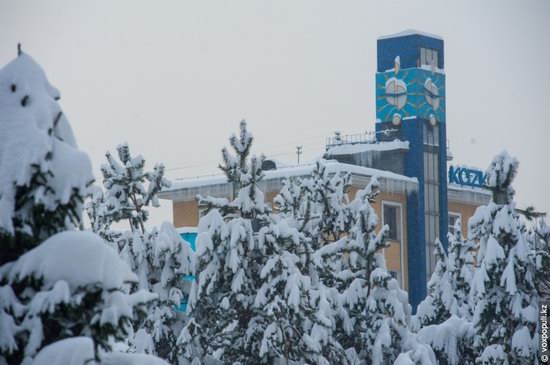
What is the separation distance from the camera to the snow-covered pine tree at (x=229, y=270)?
2838 cm

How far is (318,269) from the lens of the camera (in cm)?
3023

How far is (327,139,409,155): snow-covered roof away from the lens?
2689 inches

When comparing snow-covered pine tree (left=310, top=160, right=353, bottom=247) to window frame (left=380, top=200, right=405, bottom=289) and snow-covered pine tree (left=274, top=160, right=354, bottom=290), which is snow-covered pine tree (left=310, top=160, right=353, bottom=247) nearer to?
snow-covered pine tree (left=274, top=160, right=354, bottom=290)

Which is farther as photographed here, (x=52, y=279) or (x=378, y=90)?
(x=378, y=90)

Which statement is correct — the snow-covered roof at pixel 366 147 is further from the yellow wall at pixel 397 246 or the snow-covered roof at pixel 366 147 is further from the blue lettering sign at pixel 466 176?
the blue lettering sign at pixel 466 176

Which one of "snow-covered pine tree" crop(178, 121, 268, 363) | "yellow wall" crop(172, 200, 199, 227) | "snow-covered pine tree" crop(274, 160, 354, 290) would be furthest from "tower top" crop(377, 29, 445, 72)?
"snow-covered pine tree" crop(178, 121, 268, 363)

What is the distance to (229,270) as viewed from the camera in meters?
28.8

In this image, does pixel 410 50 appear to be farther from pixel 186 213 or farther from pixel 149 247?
pixel 149 247

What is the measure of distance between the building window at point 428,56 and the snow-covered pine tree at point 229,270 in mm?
42000

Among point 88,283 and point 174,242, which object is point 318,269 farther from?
point 88,283

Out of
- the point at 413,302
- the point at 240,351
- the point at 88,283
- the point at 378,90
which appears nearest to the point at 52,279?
the point at 88,283

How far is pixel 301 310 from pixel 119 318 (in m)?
18.0

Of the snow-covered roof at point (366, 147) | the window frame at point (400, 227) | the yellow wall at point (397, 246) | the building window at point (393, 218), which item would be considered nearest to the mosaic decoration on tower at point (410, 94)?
the snow-covered roof at point (366, 147)

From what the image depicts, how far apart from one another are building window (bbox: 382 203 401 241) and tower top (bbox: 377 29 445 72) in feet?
25.6
